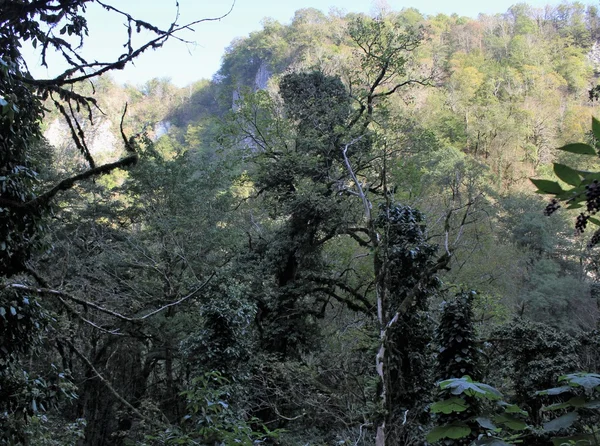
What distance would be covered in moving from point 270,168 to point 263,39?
129 feet

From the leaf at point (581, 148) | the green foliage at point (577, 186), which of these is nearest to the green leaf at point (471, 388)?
the green foliage at point (577, 186)

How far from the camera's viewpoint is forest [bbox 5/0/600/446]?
316 cm

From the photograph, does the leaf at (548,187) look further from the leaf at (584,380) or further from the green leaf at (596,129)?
the leaf at (584,380)

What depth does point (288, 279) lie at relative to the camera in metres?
11.5

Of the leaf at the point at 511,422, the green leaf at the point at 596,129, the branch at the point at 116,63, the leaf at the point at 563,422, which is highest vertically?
the branch at the point at 116,63

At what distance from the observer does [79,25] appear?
366 cm

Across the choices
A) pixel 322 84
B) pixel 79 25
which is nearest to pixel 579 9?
pixel 322 84

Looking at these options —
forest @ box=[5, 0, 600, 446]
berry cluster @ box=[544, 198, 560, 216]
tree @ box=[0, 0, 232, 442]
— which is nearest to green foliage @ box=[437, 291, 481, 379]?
forest @ box=[5, 0, 600, 446]

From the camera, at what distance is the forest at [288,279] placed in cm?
316

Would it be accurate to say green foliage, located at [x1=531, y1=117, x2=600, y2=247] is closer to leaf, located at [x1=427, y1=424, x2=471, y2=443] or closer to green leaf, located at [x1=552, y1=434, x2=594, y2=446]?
green leaf, located at [x1=552, y1=434, x2=594, y2=446]

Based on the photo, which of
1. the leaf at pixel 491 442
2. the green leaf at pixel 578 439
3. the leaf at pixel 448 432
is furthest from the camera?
the leaf at pixel 448 432

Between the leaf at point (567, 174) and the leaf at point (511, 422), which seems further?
the leaf at point (511, 422)

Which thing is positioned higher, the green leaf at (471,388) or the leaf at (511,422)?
the green leaf at (471,388)

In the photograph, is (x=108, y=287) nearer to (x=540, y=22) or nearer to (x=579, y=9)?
(x=540, y=22)
